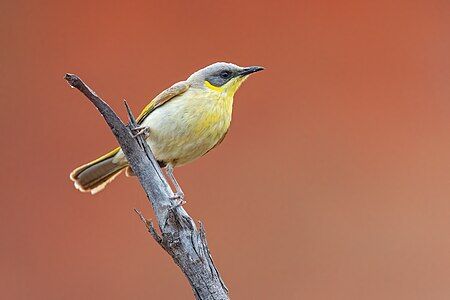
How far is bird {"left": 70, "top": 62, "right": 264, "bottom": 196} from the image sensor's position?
10.9 ft

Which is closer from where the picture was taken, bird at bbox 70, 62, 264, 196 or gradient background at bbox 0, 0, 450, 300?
bird at bbox 70, 62, 264, 196

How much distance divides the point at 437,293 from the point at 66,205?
250 cm

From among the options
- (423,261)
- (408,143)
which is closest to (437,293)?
(423,261)

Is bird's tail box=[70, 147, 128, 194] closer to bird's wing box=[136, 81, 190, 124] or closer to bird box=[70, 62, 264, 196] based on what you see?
bird box=[70, 62, 264, 196]

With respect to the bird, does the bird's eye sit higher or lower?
higher

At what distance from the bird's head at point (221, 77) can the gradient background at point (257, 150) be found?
1.84 meters

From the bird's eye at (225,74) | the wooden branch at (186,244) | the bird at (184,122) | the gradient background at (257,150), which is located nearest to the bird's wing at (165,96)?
the bird at (184,122)

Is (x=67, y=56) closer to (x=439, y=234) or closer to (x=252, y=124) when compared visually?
(x=252, y=124)

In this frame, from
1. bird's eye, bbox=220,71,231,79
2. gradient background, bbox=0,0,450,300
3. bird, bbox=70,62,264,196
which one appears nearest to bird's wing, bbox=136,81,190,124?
bird, bbox=70,62,264,196

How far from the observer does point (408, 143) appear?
567 cm

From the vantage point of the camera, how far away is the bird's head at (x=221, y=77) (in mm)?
3547

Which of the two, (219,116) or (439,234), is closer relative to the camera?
(219,116)

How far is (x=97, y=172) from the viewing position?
354cm

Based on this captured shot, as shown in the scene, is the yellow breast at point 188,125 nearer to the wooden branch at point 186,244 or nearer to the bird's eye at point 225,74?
the bird's eye at point 225,74
